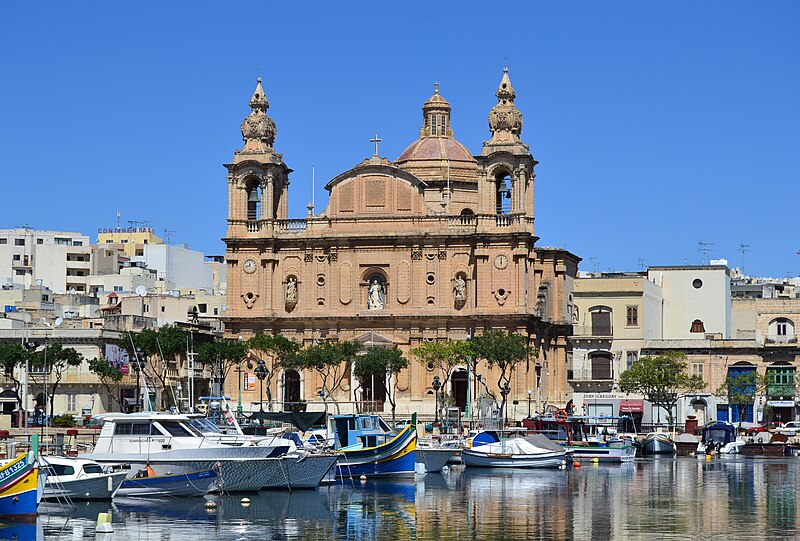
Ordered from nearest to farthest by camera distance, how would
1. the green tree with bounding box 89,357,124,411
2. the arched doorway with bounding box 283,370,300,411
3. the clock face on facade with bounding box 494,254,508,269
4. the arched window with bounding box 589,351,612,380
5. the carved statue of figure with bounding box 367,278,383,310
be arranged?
the green tree with bounding box 89,357,124,411
the clock face on facade with bounding box 494,254,508,269
the carved statue of figure with bounding box 367,278,383,310
the arched doorway with bounding box 283,370,300,411
the arched window with bounding box 589,351,612,380

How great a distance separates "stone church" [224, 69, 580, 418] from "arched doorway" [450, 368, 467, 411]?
0.31ft

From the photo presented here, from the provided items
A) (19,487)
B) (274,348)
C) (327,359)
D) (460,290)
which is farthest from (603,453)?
(19,487)

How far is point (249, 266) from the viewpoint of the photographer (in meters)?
116

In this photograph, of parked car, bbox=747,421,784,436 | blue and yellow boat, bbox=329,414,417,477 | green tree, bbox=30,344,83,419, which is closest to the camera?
blue and yellow boat, bbox=329,414,417,477

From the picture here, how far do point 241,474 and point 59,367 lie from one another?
4288 centimetres

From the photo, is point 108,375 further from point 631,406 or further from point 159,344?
point 631,406

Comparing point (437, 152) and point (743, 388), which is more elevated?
point (437, 152)

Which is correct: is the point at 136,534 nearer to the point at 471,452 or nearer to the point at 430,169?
the point at 471,452

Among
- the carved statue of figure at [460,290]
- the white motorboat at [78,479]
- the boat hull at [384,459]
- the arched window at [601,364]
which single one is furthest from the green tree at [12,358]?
the arched window at [601,364]

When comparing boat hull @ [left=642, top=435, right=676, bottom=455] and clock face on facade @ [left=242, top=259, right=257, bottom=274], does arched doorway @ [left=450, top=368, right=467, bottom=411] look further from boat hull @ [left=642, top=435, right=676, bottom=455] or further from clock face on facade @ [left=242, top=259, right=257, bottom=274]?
boat hull @ [left=642, top=435, right=676, bottom=455]

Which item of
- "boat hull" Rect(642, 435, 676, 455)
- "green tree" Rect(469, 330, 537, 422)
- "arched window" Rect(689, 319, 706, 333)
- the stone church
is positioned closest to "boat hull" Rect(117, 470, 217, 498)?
"boat hull" Rect(642, 435, 676, 455)

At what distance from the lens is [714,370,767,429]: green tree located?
116750mm

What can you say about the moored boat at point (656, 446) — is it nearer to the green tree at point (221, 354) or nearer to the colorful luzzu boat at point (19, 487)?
the green tree at point (221, 354)

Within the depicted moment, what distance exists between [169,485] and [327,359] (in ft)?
148
